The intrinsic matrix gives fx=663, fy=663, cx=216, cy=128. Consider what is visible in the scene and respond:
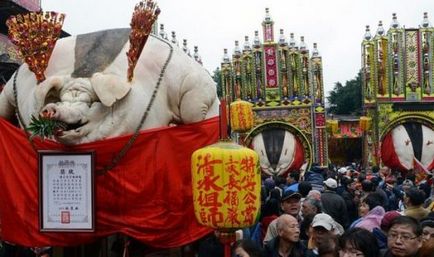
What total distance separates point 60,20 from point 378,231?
10.1 feet

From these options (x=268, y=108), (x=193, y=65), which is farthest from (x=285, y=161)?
(x=193, y=65)

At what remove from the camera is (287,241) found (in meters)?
5.04

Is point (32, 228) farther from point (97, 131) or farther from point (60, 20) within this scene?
point (60, 20)

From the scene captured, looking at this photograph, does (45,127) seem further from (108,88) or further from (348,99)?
(348,99)

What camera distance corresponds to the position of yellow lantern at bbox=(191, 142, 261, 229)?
4.52 m

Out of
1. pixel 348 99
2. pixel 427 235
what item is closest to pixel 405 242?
pixel 427 235

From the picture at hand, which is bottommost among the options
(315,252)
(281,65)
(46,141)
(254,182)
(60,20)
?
(315,252)

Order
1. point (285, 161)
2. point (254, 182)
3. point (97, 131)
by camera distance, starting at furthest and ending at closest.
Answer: point (285, 161)
point (97, 131)
point (254, 182)

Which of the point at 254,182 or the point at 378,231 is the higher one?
the point at 254,182

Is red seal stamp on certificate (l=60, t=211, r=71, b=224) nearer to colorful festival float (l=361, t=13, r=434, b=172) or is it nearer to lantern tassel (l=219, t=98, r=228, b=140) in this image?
lantern tassel (l=219, t=98, r=228, b=140)

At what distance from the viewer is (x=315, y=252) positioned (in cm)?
509

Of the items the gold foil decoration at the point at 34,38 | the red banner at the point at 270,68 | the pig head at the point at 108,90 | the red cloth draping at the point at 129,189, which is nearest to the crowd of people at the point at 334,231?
the red cloth draping at the point at 129,189

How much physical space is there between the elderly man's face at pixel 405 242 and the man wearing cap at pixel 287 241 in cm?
105

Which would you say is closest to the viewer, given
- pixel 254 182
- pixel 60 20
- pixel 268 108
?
pixel 254 182
